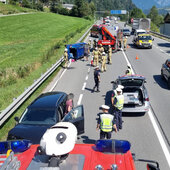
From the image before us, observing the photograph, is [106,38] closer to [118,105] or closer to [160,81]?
[160,81]

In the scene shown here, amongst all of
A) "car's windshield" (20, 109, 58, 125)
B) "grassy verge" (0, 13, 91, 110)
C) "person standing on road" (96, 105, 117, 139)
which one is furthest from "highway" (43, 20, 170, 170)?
"grassy verge" (0, 13, 91, 110)

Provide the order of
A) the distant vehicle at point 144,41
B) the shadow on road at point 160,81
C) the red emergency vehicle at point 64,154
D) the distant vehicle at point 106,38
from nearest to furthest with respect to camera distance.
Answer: the red emergency vehicle at point 64,154 < the shadow on road at point 160,81 < the distant vehicle at point 106,38 < the distant vehicle at point 144,41

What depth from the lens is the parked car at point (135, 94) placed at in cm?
1082

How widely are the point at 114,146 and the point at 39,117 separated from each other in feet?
16.0

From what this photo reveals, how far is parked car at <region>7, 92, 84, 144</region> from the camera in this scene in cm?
741

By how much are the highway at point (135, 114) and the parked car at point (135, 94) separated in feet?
1.59

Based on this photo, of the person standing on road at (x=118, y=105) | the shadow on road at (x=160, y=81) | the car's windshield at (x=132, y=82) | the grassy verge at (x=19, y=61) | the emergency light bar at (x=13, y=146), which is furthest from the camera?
the shadow on road at (x=160, y=81)

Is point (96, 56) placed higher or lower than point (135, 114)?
higher

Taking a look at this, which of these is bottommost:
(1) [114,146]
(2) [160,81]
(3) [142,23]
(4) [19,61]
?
(4) [19,61]

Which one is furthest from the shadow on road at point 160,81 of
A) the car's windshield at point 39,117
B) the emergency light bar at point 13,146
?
the emergency light bar at point 13,146

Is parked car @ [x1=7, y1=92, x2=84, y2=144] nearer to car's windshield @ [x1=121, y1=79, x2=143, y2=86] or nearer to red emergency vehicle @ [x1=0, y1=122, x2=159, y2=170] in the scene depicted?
red emergency vehicle @ [x1=0, y1=122, x2=159, y2=170]

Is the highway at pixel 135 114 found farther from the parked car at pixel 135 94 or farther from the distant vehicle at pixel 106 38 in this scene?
the distant vehicle at pixel 106 38

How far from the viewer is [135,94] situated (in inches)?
479

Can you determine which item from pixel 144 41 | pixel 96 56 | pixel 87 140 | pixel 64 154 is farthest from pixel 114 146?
pixel 144 41
